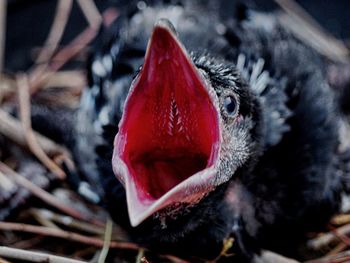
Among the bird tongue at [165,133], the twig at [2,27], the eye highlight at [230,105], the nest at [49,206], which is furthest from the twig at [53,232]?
the twig at [2,27]

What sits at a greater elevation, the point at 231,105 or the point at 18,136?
the point at 231,105

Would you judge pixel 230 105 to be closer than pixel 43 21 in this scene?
Yes

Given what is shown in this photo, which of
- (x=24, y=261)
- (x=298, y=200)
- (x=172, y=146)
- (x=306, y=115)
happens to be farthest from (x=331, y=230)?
(x=24, y=261)

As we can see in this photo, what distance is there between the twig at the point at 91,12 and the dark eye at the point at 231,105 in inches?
34.8

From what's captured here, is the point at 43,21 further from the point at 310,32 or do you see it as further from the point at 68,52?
the point at 310,32

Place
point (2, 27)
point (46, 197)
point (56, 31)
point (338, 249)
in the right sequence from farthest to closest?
point (56, 31), point (2, 27), point (46, 197), point (338, 249)

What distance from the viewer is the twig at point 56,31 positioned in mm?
1983

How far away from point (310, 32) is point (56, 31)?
605 mm

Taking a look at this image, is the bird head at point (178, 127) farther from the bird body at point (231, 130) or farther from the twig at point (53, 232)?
the twig at point (53, 232)

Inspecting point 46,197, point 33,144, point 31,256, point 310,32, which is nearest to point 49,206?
point 46,197

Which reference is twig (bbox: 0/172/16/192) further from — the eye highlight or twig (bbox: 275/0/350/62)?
twig (bbox: 275/0/350/62)

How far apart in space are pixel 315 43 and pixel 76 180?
69 cm

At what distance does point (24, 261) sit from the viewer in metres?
1.38

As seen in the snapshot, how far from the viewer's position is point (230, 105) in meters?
1.18
